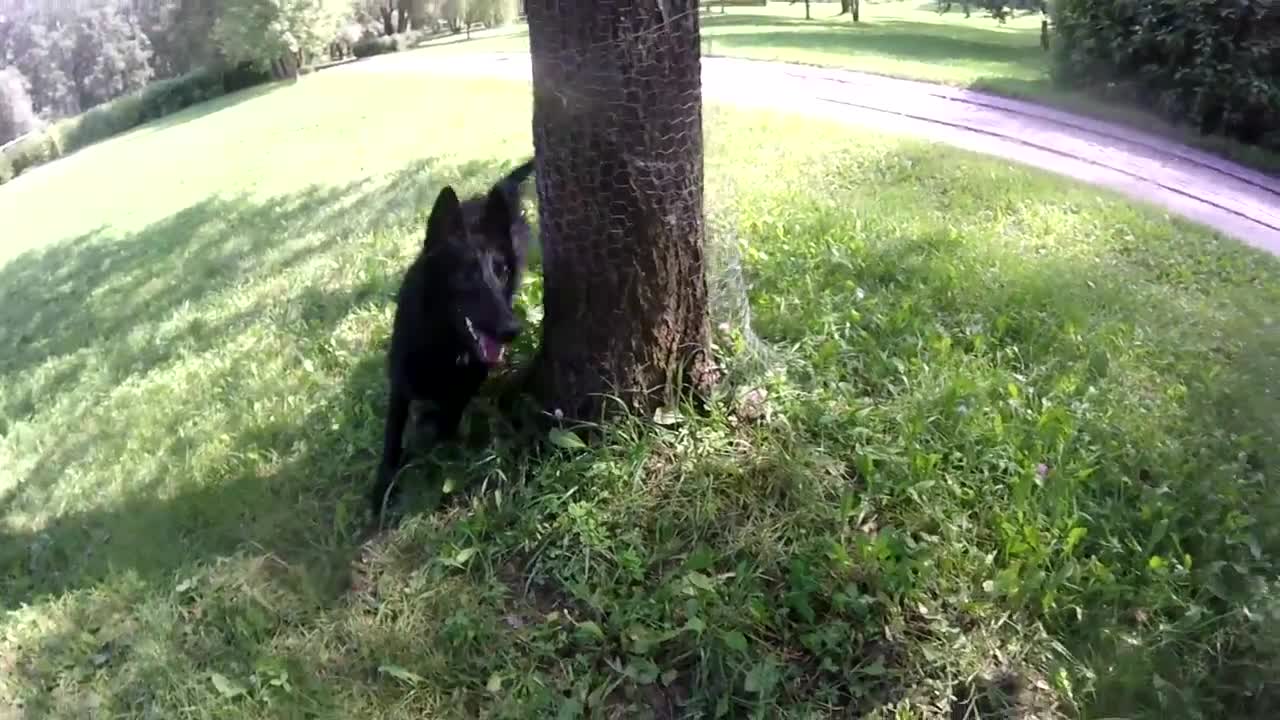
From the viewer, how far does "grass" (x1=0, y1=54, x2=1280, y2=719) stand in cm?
272

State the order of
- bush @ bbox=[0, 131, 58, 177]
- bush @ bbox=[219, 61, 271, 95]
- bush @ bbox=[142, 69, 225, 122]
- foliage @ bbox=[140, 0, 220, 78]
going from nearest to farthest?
foliage @ bbox=[140, 0, 220, 78] → bush @ bbox=[0, 131, 58, 177] → bush @ bbox=[219, 61, 271, 95] → bush @ bbox=[142, 69, 225, 122]

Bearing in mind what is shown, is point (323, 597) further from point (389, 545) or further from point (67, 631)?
point (67, 631)

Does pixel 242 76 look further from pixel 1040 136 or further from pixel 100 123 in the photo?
pixel 1040 136

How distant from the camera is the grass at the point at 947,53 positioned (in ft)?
30.7

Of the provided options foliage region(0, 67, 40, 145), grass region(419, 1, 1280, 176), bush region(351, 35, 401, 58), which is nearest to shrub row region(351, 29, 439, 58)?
bush region(351, 35, 401, 58)

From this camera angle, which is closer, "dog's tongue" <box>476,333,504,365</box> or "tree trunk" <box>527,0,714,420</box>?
"tree trunk" <box>527,0,714,420</box>

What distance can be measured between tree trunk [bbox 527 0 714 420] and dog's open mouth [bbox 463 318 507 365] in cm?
22

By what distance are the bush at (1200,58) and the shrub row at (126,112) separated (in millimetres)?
26283

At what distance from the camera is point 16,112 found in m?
29.7

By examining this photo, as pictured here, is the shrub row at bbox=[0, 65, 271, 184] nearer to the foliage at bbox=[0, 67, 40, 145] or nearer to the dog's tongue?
the foliage at bbox=[0, 67, 40, 145]

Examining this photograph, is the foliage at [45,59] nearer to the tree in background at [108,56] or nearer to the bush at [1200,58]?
the tree in background at [108,56]

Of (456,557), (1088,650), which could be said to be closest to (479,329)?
(456,557)

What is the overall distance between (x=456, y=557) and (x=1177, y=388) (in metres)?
3.19

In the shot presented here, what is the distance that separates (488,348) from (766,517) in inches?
52.9
